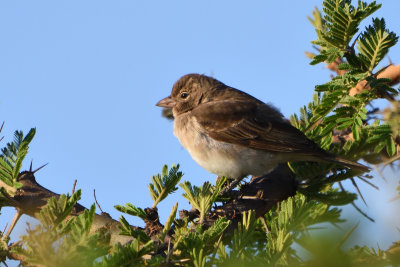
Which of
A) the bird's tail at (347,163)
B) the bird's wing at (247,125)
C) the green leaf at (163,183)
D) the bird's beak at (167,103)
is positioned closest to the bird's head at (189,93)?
the bird's beak at (167,103)

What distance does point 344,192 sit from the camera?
3.98 metres

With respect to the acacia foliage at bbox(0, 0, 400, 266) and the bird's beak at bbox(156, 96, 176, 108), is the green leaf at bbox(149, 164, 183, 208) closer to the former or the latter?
the acacia foliage at bbox(0, 0, 400, 266)

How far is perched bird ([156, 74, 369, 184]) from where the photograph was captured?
18.7 feet

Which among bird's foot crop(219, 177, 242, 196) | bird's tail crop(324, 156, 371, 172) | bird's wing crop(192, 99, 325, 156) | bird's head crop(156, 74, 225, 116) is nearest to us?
bird's tail crop(324, 156, 371, 172)

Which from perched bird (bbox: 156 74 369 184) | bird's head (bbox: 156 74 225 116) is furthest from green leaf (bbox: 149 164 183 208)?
bird's head (bbox: 156 74 225 116)

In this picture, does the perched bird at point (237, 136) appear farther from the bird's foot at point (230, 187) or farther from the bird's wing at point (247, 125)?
the bird's foot at point (230, 187)

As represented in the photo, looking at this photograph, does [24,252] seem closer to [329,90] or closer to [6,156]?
[6,156]

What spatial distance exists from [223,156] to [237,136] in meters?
0.34

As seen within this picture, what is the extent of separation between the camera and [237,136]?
247 inches

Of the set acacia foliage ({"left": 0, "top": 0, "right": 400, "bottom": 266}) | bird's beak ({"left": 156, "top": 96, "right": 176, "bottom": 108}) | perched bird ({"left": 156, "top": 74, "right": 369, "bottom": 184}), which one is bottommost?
acacia foliage ({"left": 0, "top": 0, "right": 400, "bottom": 266})

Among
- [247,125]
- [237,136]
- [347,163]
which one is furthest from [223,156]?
A: [347,163]

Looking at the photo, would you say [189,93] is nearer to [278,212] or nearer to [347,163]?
[347,163]

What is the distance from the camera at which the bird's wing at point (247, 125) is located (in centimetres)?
594

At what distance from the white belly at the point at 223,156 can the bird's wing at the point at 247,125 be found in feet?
0.28
